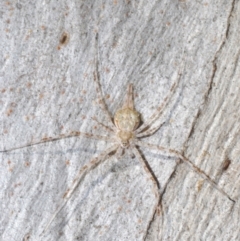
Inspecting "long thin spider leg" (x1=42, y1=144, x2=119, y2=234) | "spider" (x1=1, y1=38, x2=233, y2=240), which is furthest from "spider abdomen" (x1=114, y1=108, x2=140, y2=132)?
"long thin spider leg" (x1=42, y1=144, x2=119, y2=234)

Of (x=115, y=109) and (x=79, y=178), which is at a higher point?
(x=115, y=109)

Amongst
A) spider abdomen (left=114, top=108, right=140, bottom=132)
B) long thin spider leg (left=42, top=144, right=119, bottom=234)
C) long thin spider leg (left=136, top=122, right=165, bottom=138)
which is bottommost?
long thin spider leg (left=42, top=144, right=119, bottom=234)

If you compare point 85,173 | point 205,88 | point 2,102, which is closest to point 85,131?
point 85,173

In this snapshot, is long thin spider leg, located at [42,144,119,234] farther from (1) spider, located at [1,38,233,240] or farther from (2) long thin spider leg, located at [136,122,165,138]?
(2) long thin spider leg, located at [136,122,165,138]

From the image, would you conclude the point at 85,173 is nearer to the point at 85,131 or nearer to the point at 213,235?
the point at 85,131

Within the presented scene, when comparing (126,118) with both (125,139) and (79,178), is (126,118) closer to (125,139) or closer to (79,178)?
(125,139)

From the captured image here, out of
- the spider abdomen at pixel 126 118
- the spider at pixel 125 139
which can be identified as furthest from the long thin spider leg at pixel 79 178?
the spider abdomen at pixel 126 118

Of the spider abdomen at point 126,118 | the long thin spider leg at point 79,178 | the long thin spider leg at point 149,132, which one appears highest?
the spider abdomen at point 126,118

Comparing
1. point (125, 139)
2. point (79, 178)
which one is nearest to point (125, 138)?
point (125, 139)

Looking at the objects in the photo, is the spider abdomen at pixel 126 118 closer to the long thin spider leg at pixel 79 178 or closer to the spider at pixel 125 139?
the spider at pixel 125 139
